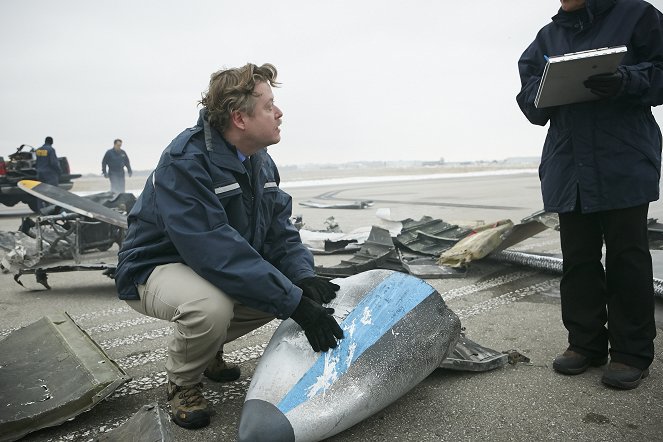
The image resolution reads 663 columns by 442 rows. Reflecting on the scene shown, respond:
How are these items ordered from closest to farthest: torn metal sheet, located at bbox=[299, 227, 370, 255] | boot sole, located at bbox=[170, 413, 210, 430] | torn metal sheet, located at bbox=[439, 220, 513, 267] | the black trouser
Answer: boot sole, located at bbox=[170, 413, 210, 430] → the black trouser → torn metal sheet, located at bbox=[439, 220, 513, 267] → torn metal sheet, located at bbox=[299, 227, 370, 255]

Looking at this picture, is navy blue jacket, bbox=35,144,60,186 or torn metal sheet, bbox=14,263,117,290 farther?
navy blue jacket, bbox=35,144,60,186

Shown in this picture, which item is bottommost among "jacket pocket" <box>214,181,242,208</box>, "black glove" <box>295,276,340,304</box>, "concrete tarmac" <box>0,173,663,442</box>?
"concrete tarmac" <box>0,173,663,442</box>

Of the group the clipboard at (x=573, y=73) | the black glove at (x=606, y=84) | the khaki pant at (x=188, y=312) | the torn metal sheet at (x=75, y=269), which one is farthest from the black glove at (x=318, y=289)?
the torn metal sheet at (x=75, y=269)

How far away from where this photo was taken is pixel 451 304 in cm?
436

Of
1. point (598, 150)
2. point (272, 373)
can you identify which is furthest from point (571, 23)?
point (272, 373)

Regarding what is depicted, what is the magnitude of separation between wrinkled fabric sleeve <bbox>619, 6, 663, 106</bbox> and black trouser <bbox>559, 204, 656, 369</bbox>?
54 centimetres

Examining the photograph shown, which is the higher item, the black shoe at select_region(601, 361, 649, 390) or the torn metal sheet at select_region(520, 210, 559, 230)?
the torn metal sheet at select_region(520, 210, 559, 230)

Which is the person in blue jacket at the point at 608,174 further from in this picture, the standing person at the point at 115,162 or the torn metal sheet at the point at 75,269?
the standing person at the point at 115,162

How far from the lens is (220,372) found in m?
2.93

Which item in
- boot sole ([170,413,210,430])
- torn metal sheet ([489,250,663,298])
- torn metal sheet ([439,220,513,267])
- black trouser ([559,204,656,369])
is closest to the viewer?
boot sole ([170,413,210,430])

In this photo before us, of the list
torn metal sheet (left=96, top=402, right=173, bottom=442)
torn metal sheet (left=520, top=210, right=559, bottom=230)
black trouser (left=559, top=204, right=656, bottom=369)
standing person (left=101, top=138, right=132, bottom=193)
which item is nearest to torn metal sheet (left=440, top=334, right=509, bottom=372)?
black trouser (left=559, top=204, right=656, bottom=369)

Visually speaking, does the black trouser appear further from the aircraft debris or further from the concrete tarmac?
the aircraft debris

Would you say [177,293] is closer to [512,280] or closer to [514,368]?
[514,368]

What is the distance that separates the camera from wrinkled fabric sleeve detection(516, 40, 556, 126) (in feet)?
9.27
